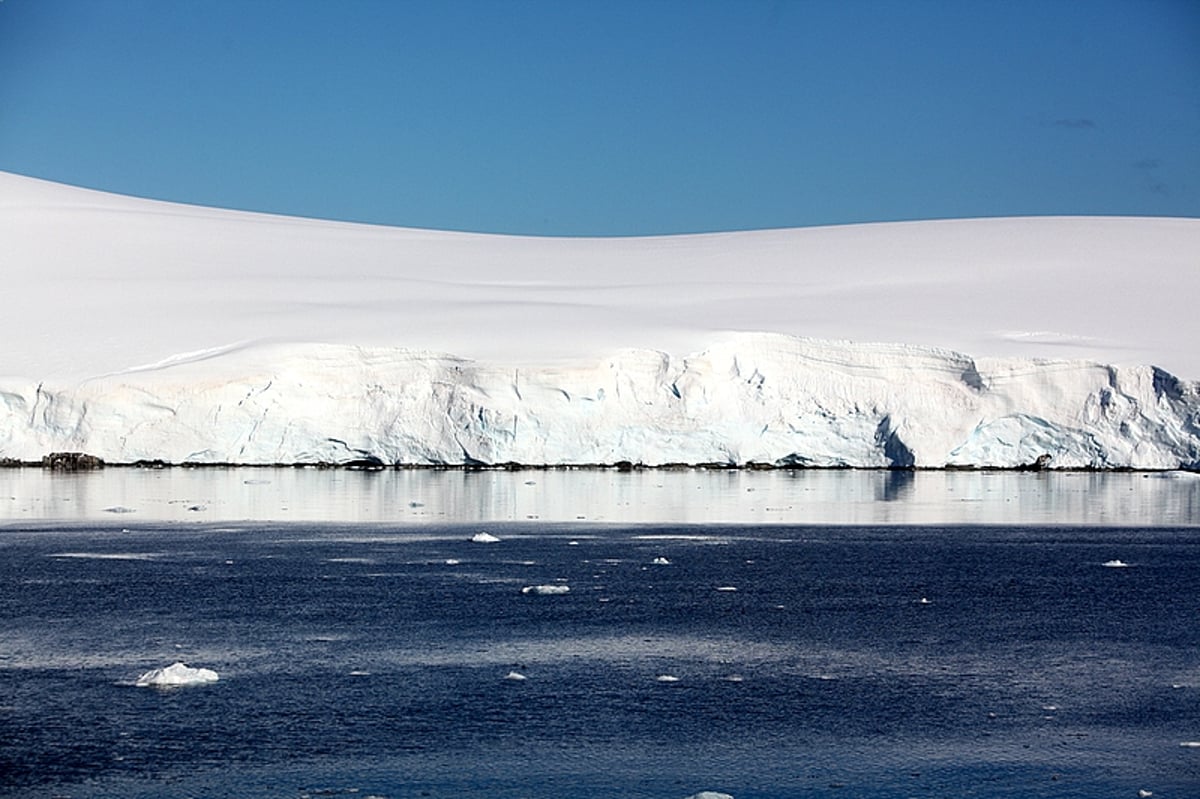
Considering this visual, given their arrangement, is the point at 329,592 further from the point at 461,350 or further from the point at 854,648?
the point at 461,350

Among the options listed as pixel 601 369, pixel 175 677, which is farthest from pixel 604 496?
pixel 175 677

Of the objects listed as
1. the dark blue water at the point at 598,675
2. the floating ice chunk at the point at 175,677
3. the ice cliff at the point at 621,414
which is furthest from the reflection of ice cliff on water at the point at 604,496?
the floating ice chunk at the point at 175,677

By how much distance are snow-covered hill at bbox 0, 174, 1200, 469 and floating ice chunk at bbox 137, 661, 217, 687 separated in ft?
69.7

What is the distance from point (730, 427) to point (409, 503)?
1039 centimetres

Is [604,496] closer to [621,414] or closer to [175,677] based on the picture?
[621,414]

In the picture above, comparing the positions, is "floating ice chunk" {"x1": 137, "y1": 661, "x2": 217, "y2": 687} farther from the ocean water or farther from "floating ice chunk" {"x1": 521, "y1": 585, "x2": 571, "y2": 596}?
"floating ice chunk" {"x1": 521, "y1": 585, "x2": 571, "y2": 596}

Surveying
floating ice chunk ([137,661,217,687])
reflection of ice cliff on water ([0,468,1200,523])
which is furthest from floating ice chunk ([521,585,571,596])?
floating ice chunk ([137,661,217,687])

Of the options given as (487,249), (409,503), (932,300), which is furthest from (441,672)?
(487,249)

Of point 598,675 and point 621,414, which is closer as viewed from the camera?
point 598,675

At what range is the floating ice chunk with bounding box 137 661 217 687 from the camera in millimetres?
7242

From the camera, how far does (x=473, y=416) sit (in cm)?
2870

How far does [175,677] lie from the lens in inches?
287

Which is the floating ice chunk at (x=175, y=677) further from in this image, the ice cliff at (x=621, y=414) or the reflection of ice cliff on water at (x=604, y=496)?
the ice cliff at (x=621, y=414)

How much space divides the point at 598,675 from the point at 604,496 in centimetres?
1376
